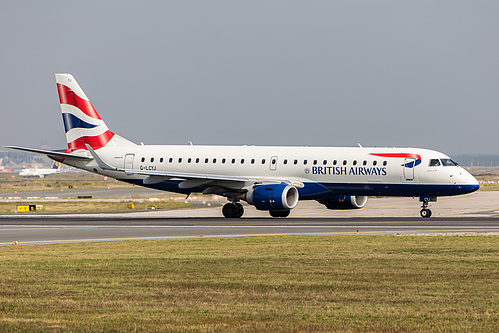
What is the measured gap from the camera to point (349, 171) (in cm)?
4369

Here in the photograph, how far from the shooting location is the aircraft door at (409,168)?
42844 millimetres

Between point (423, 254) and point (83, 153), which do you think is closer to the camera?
point (423, 254)

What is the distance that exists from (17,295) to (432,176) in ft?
101

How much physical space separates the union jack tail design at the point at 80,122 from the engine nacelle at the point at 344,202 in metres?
14.1

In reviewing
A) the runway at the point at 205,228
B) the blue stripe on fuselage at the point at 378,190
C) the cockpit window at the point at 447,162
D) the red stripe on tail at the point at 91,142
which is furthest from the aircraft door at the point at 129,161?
the cockpit window at the point at 447,162

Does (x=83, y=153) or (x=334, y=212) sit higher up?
(x=83, y=153)

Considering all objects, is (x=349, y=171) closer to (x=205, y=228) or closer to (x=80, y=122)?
(x=205, y=228)

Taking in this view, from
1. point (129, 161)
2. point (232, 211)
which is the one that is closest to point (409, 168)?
point (232, 211)

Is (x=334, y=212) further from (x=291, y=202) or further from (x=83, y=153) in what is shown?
(x=83, y=153)

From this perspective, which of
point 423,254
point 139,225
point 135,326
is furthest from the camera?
point 139,225

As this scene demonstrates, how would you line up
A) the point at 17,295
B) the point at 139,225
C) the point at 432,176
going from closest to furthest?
1. the point at 17,295
2. the point at 139,225
3. the point at 432,176

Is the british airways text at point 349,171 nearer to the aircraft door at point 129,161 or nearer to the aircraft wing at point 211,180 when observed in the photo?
the aircraft wing at point 211,180

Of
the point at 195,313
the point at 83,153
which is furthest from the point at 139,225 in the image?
the point at 195,313

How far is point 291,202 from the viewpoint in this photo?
43531 mm
